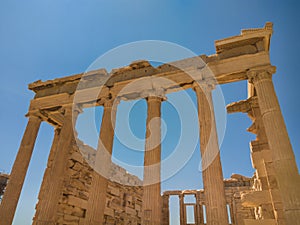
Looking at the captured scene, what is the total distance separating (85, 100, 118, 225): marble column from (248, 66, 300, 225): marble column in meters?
7.30

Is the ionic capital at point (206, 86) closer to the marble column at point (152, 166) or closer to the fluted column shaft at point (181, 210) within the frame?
the marble column at point (152, 166)

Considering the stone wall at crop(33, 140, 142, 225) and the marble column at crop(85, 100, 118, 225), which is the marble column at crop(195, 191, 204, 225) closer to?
the stone wall at crop(33, 140, 142, 225)

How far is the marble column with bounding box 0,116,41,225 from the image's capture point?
11.9 metres

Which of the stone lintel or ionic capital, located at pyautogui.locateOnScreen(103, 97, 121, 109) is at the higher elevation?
ionic capital, located at pyautogui.locateOnScreen(103, 97, 121, 109)

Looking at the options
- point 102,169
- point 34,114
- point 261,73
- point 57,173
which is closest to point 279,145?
point 261,73

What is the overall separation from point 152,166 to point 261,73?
6.60 meters

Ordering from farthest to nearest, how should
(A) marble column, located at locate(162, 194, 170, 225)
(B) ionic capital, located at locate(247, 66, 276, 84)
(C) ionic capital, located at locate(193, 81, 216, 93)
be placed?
(A) marble column, located at locate(162, 194, 170, 225)
(C) ionic capital, located at locate(193, 81, 216, 93)
(B) ionic capital, located at locate(247, 66, 276, 84)

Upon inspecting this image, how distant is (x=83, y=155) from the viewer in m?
17.2

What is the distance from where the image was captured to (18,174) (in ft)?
42.5

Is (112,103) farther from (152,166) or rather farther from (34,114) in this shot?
(34,114)

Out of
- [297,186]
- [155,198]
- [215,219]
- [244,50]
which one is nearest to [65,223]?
[155,198]

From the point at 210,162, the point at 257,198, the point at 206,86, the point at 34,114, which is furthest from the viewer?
the point at 34,114

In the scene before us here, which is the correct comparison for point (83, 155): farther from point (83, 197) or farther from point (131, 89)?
point (131, 89)

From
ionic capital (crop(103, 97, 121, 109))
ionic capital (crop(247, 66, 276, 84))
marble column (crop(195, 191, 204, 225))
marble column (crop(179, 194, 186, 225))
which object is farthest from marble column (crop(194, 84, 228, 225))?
marble column (crop(179, 194, 186, 225))
